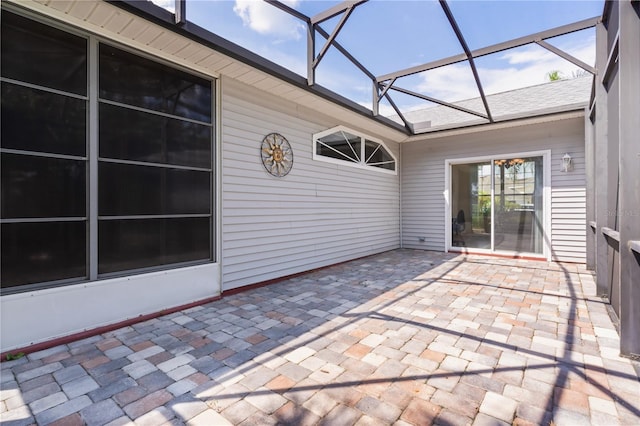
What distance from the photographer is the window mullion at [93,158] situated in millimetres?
2959

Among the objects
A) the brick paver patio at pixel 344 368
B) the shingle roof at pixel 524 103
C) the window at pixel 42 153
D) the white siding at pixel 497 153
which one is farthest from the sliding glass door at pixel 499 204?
the window at pixel 42 153

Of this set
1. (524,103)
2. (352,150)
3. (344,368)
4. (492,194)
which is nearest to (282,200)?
(352,150)

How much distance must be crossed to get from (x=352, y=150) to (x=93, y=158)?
4616 millimetres

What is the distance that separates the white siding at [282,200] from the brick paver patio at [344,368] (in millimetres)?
915

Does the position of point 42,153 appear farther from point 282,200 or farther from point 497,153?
point 497,153

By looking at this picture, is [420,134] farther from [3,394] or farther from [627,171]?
[3,394]

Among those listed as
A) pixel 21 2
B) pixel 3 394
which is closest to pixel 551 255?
pixel 3 394

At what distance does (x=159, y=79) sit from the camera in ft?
11.5

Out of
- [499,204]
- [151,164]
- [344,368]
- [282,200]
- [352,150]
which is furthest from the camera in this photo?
[499,204]

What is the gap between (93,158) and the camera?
2.97 meters

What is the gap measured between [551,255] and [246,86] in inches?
253

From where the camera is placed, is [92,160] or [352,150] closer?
[92,160]

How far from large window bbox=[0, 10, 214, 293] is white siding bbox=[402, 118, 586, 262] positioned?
5.57 metres

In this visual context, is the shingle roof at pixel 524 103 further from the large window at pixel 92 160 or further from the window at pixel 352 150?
the large window at pixel 92 160
